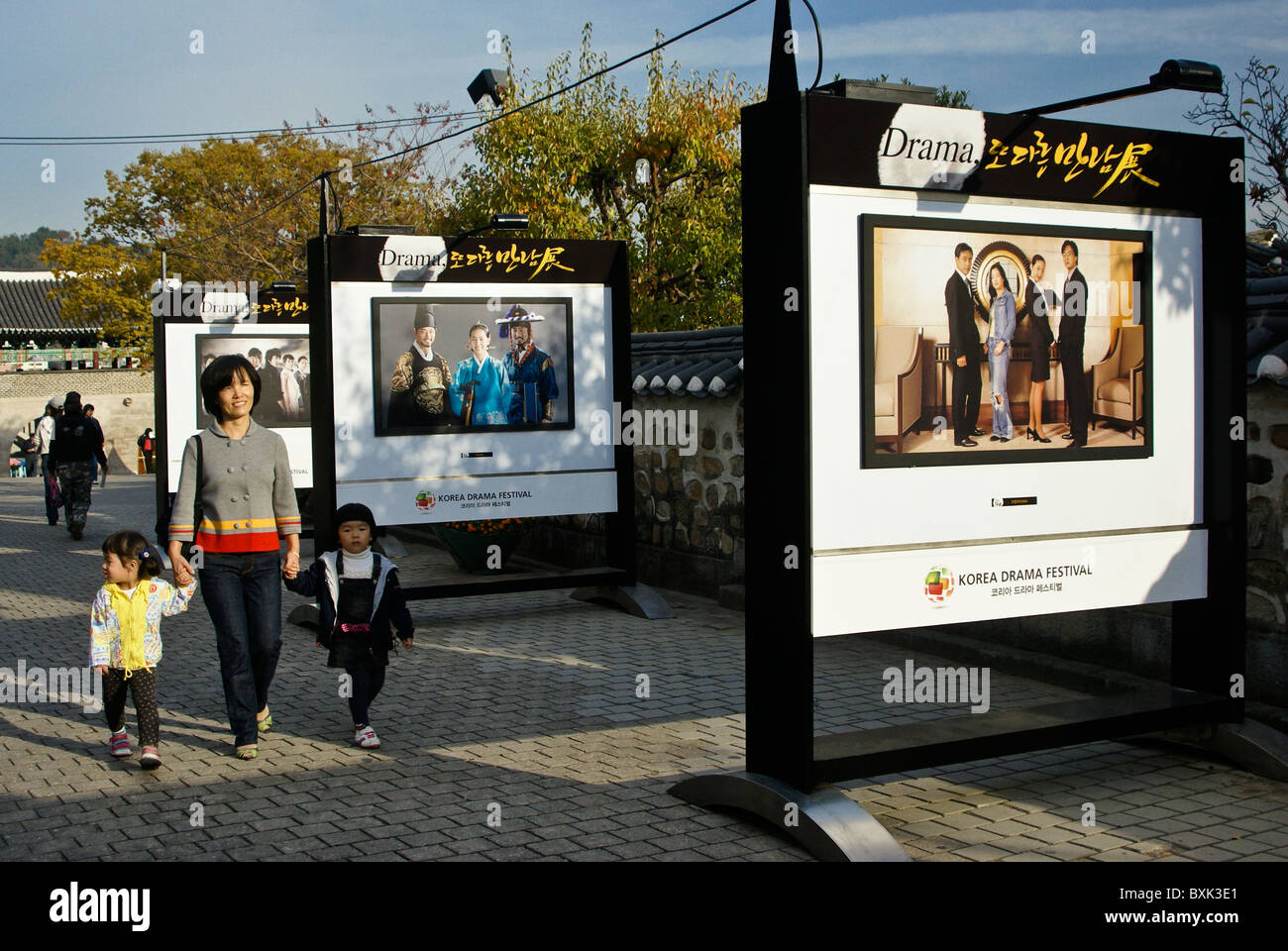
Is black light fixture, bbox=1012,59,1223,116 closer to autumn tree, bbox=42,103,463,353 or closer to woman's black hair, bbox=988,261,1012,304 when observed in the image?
→ woman's black hair, bbox=988,261,1012,304

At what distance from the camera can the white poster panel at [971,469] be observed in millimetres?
4750

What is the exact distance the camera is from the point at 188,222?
33750 mm

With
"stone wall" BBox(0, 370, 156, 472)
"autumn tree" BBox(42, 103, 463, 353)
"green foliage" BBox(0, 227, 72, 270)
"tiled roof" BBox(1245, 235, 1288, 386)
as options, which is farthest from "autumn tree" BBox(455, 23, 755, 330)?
"green foliage" BBox(0, 227, 72, 270)

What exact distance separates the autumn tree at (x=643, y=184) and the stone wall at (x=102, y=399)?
94.9 ft

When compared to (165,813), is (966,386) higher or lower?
higher

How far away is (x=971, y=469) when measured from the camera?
5.09 metres

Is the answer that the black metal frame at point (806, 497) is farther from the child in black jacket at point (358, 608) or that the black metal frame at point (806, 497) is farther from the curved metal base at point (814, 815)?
the child in black jacket at point (358, 608)

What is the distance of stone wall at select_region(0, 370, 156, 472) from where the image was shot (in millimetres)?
49781

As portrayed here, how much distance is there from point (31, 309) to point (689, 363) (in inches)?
2021

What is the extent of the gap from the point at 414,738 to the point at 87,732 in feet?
6.02

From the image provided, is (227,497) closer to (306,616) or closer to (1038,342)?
(306,616)

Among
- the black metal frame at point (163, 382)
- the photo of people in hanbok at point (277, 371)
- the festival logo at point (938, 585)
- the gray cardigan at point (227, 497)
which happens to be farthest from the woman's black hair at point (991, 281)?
the photo of people in hanbok at point (277, 371)
